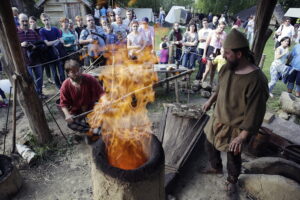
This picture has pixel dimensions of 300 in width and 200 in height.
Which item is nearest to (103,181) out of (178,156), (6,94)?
(178,156)

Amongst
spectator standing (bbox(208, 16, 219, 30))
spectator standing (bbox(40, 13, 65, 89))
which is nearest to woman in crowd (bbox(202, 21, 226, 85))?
spectator standing (bbox(40, 13, 65, 89))

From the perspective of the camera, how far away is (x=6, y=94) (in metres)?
6.70

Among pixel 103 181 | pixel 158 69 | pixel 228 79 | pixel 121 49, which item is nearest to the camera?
pixel 103 181

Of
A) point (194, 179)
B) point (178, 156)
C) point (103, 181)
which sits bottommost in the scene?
point (194, 179)

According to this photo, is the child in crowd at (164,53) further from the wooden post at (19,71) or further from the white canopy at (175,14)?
the white canopy at (175,14)

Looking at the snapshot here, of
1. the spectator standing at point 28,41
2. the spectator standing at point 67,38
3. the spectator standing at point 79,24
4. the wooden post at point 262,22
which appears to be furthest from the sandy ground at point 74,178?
the spectator standing at point 79,24

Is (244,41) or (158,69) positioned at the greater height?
(244,41)

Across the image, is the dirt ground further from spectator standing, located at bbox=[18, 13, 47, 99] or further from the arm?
spectator standing, located at bbox=[18, 13, 47, 99]

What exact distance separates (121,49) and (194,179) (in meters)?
5.19

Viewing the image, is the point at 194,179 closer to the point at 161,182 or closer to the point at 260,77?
the point at 161,182

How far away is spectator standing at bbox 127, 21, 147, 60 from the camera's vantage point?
6988mm

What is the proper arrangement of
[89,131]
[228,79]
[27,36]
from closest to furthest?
1. [228,79]
2. [89,131]
3. [27,36]

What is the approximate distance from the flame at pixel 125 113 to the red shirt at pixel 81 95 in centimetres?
18

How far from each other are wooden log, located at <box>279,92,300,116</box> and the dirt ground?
3217mm
